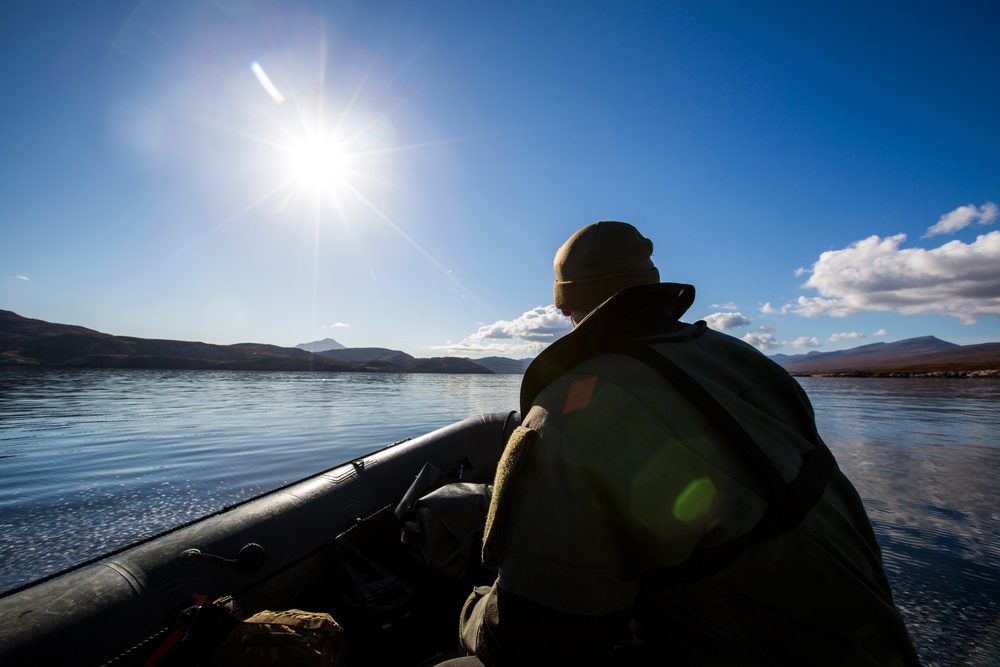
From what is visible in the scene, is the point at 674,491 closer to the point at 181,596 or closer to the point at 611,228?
the point at 611,228

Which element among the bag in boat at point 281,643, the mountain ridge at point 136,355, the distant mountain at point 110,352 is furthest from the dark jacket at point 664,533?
the distant mountain at point 110,352

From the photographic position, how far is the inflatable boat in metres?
2.53

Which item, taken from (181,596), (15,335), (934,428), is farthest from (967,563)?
(15,335)

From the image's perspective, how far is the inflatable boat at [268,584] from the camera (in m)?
2.53

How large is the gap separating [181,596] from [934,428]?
23.7 meters

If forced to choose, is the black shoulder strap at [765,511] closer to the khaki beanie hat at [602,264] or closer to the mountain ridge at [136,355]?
the khaki beanie hat at [602,264]

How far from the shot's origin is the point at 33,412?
63.6ft

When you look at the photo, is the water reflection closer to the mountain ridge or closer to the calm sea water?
the calm sea water

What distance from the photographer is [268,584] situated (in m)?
3.60

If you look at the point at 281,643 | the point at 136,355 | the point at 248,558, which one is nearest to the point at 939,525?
the point at 281,643

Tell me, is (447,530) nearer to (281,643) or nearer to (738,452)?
(281,643)

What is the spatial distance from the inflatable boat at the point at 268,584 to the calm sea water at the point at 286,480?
11.1 ft

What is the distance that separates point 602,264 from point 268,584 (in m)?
3.81

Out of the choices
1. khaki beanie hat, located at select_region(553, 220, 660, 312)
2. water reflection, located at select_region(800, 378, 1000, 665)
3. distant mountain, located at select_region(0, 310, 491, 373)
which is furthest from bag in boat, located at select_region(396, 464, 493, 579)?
distant mountain, located at select_region(0, 310, 491, 373)
